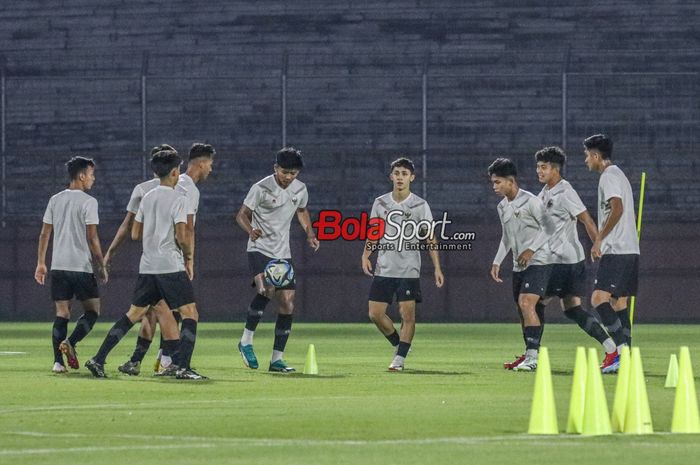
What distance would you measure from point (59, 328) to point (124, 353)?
360 centimetres

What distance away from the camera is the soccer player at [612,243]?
16.4m

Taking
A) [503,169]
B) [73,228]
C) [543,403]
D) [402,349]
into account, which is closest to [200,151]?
[73,228]

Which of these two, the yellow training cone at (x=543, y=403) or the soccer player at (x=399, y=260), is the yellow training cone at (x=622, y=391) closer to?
the yellow training cone at (x=543, y=403)

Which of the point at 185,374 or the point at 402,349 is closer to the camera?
the point at 185,374

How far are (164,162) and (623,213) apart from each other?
4.34m

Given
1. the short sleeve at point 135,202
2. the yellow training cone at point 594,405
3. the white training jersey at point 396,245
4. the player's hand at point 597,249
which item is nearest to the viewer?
the yellow training cone at point 594,405

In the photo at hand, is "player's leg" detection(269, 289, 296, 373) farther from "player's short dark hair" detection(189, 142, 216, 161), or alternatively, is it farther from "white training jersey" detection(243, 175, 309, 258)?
"player's short dark hair" detection(189, 142, 216, 161)

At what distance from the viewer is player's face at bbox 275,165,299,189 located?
56.7 ft

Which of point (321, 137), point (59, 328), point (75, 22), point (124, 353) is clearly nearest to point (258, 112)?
point (321, 137)

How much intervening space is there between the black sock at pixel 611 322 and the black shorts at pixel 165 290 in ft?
12.7

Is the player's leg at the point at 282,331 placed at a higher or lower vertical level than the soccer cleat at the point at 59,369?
higher

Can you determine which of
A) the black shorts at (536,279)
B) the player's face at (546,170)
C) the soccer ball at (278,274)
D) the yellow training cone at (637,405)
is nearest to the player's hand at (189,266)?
the soccer ball at (278,274)

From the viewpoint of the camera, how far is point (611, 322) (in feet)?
54.0

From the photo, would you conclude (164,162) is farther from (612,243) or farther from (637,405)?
(637,405)
